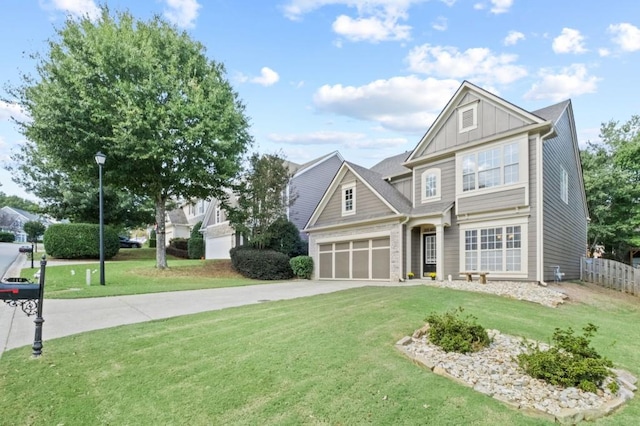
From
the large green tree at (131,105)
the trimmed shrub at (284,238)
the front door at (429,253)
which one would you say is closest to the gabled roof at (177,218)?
the large green tree at (131,105)

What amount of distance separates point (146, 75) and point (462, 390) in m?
17.2

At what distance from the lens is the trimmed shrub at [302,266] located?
1934 cm

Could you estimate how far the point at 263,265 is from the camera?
18.6m

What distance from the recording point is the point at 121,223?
29.2 meters

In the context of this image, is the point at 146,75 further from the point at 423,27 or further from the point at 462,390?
the point at 462,390

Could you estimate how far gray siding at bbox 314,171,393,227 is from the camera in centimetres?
1672

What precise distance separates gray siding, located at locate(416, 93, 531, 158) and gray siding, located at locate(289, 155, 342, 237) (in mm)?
9154

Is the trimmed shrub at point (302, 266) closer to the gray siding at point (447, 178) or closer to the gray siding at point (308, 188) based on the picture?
the gray siding at point (308, 188)

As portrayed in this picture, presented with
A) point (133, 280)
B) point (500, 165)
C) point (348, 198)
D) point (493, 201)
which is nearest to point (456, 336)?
point (493, 201)

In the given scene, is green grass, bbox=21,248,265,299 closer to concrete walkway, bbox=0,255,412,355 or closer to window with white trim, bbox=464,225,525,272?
concrete walkway, bbox=0,255,412,355

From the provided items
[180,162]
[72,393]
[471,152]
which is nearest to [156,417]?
[72,393]

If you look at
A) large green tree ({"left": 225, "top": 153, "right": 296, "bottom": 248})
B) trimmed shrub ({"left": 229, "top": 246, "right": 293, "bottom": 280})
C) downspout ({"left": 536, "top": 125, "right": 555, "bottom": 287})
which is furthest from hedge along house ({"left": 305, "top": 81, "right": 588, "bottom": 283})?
large green tree ({"left": 225, "top": 153, "right": 296, "bottom": 248})

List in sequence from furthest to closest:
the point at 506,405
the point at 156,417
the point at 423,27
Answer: the point at 423,27 → the point at 506,405 → the point at 156,417

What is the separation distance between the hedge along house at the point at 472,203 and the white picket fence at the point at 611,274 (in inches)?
28.3
